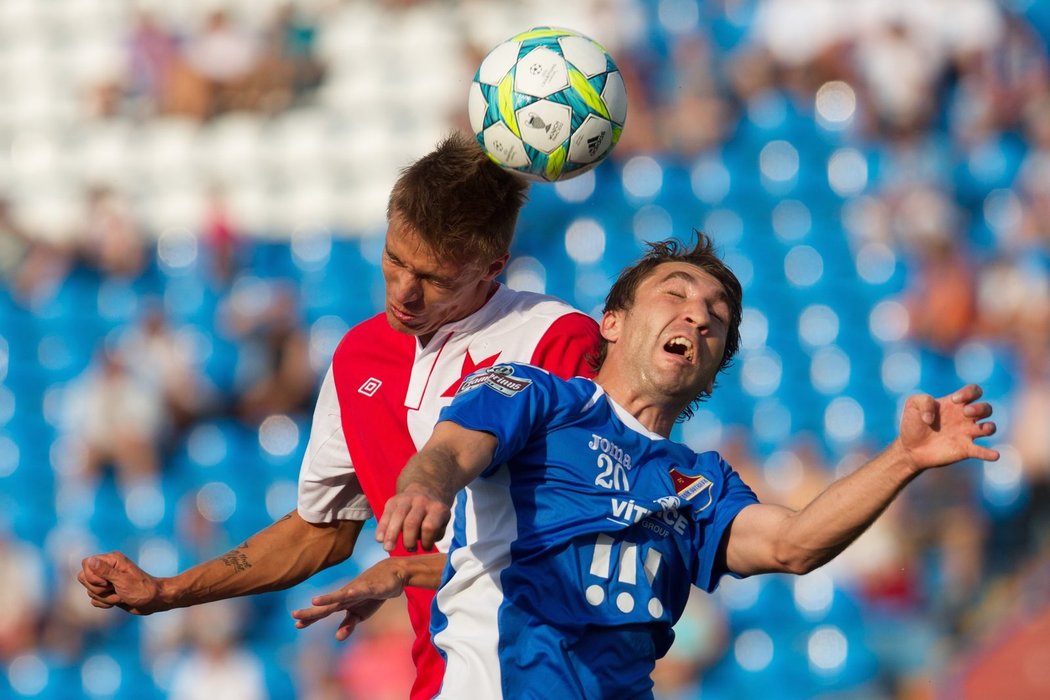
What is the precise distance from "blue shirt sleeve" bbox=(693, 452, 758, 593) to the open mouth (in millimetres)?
312

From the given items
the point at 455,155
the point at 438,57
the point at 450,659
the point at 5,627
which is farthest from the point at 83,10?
the point at 450,659

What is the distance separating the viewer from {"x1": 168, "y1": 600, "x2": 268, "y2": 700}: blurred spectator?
8828mm

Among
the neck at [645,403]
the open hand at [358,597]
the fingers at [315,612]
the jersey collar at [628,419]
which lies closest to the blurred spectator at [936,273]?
the neck at [645,403]

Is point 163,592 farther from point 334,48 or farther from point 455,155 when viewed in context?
point 334,48

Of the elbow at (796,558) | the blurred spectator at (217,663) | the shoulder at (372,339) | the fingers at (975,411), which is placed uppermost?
the shoulder at (372,339)

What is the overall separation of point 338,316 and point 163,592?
615 centimetres

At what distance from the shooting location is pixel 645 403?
356 centimetres

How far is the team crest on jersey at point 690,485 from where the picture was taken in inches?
137

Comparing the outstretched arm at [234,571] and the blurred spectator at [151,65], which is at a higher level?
the blurred spectator at [151,65]

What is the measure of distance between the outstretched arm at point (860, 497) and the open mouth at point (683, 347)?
0.41 m

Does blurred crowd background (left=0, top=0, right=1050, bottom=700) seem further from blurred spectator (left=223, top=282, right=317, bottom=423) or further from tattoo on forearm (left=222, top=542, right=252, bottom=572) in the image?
tattoo on forearm (left=222, top=542, right=252, bottom=572)

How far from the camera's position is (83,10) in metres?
11.6

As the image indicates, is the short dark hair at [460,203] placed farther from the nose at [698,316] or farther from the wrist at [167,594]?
the wrist at [167,594]

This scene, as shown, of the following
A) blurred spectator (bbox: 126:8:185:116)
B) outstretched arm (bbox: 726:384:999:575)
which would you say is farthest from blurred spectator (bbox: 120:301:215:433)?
outstretched arm (bbox: 726:384:999:575)
